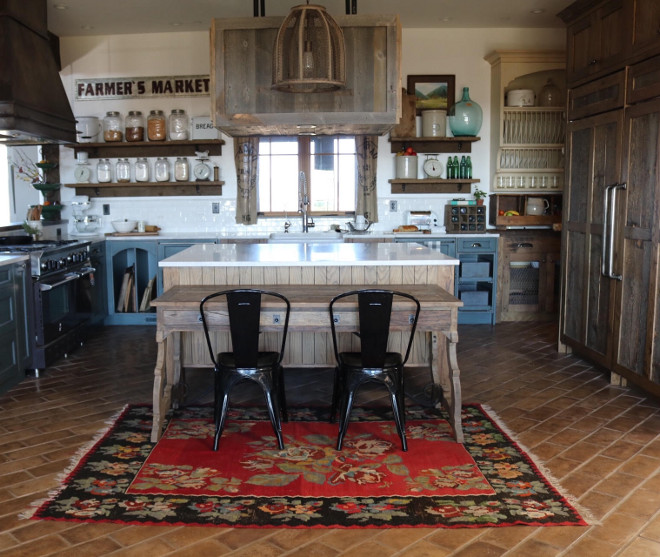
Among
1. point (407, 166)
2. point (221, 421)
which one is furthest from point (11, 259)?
point (407, 166)

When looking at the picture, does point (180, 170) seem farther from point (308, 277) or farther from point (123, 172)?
point (308, 277)

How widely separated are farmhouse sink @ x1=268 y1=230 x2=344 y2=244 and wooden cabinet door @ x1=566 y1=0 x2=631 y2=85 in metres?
2.53

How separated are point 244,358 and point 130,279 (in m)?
3.83

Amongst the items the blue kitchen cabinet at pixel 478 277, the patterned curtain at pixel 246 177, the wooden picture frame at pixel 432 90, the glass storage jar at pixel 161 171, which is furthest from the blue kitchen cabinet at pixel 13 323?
the wooden picture frame at pixel 432 90

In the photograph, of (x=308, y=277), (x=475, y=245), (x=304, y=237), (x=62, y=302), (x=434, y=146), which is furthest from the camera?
(x=434, y=146)

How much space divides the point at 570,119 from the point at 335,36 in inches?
93.5

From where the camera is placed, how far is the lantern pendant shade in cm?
405

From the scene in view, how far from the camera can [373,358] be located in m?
3.55

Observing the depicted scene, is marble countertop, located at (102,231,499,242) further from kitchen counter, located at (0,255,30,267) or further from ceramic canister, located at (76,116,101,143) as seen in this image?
kitchen counter, located at (0,255,30,267)

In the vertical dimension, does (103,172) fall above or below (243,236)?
above

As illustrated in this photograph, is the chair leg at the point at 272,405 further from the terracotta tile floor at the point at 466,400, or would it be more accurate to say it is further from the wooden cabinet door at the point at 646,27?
the wooden cabinet door at the point at 646,27

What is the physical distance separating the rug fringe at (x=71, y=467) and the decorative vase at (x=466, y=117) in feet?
15.0

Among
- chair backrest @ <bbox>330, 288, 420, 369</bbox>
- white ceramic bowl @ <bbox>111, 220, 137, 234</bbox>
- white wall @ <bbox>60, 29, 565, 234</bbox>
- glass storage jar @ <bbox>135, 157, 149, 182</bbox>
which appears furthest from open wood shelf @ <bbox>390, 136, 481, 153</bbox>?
chair backrest @ <bbox>330, 288, 420, 369</bbox>

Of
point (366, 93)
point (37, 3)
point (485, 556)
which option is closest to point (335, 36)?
point (366, 93)
